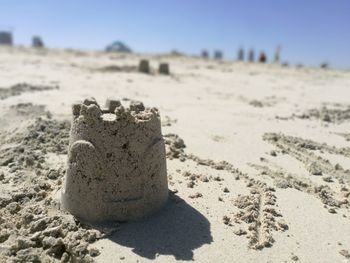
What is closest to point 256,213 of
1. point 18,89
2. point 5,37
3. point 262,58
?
point 18,89

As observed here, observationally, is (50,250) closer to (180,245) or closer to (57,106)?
(180,245)

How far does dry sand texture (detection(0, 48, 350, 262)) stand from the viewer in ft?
11.8

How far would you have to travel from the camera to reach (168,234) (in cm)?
379

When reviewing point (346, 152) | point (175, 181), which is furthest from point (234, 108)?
Answer: point (175, 181)

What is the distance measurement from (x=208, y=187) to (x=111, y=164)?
1348 millimetres

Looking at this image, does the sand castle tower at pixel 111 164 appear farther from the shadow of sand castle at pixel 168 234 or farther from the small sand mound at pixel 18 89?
the small sand mound at pixel 18 89

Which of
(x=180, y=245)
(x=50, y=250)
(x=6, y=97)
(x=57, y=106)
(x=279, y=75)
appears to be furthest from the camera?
(x=279, y=75)

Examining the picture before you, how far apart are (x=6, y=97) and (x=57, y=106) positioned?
4.61 feet

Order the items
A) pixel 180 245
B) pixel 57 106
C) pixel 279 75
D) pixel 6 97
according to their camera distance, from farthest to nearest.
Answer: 1. pixel 279 75
2. pixel 6 97
3. pixel 57 106
4. pixel 180 245

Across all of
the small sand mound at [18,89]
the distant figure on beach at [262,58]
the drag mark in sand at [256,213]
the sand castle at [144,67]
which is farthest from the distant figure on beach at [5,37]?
the drag mark in sand at [256,213]

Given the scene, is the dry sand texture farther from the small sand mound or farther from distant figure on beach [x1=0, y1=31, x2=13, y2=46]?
distant figure on beach [x1=0, y1=31, x2=13, y2=46]

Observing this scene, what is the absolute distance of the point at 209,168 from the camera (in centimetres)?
538

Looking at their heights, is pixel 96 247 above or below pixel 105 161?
below

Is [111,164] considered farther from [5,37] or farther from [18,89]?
[5,37]
